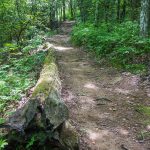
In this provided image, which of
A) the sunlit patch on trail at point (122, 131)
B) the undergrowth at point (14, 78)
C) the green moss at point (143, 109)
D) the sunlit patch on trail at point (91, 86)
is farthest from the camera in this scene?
the sunlit patch on trail at point (91, 86)

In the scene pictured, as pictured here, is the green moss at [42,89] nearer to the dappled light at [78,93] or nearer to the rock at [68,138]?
the dappled light at [78,93]

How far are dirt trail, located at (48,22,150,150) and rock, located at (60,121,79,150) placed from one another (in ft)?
1.38

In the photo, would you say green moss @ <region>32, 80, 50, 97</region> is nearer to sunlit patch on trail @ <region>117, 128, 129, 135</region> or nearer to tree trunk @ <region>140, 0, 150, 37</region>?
sunlit patch on trail @ <region>117, 128, 129, 135</region>

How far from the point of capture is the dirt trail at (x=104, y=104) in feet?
20.4

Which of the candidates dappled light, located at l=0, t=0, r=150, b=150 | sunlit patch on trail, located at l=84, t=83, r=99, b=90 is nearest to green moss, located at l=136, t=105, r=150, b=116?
dappled light, located at l=0, t=0, r=150, b=150

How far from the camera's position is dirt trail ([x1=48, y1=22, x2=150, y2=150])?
244 inches

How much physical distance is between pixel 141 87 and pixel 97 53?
202 inches

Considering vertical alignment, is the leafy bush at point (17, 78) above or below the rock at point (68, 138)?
above

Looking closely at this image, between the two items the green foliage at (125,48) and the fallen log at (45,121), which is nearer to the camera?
the fallen log at (45,121)

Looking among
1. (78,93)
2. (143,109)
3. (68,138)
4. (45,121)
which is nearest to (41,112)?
(45,121)

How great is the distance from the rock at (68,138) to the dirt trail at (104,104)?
0.42 m

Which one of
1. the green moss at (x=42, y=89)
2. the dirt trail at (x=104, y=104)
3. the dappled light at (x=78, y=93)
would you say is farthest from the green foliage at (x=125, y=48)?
the green moss at (x=42, y=89)

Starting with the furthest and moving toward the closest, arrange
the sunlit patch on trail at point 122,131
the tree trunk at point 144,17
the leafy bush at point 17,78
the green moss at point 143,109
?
the tree trunk at point 144,17 < the green moss at point 143,109 < the leafy bush at point 17,78 < the sunlit patch on trail at point 122,131

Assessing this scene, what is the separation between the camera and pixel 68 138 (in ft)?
17.5
